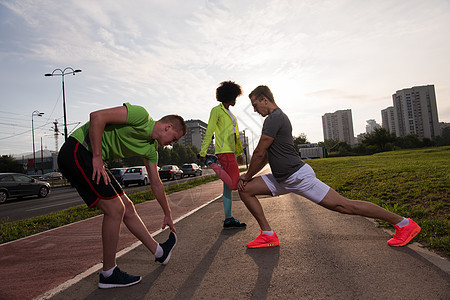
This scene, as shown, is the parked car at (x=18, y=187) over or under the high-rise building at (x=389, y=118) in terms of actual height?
Result: under

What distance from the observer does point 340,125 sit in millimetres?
167625

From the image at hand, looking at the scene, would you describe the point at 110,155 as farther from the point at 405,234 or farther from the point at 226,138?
the point at 405,234

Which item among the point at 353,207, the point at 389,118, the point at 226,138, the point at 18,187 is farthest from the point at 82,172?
the point at 389,118

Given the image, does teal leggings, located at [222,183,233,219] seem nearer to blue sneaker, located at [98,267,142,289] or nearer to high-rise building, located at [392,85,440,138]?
blue sneaker, located at [98,267,142,289]

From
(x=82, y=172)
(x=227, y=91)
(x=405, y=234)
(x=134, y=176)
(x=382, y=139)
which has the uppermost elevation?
(x=382, y=139)

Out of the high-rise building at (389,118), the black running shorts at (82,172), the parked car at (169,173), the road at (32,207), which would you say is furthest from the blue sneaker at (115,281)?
the high-rise building at (389,118)

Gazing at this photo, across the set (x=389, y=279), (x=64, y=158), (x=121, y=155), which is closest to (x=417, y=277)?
(x=389, y=279)

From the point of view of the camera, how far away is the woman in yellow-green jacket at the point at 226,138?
13.9 ft

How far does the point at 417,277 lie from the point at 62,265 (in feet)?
11.8

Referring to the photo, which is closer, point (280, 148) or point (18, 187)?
point (280, 148)

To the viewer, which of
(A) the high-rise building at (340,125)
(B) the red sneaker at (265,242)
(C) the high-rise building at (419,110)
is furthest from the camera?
(A) the high-rise building at (340,125)

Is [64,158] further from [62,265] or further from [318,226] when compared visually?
[318,226]

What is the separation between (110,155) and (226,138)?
6.45ft

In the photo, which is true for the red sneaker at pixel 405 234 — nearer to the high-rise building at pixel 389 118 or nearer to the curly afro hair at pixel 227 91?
the curly afro hair at pixel 227 91
